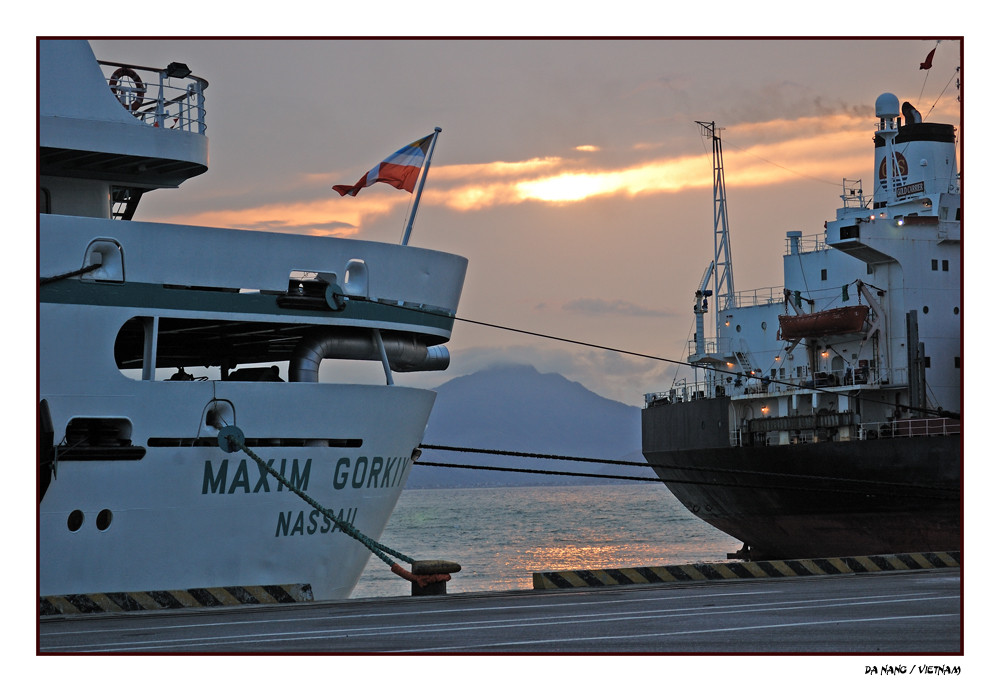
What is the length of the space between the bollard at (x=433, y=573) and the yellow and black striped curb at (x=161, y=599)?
1.63 m

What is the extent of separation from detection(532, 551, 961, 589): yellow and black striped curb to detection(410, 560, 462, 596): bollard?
1.19 metres

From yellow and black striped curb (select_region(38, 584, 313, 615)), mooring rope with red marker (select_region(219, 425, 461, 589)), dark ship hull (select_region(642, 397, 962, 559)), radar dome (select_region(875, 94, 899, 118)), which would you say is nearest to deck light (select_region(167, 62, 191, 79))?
mooring rope with red marker (select_region(219, 425, 461, 589))

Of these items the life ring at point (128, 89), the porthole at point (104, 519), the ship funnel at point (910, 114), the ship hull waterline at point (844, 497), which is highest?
the ship funnel at point (910, 114)

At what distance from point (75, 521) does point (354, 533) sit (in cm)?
347

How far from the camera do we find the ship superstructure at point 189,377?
16.0 meters

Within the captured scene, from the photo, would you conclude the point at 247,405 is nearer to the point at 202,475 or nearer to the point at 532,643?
the point at 202,475

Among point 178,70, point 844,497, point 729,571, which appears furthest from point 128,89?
point 844,497

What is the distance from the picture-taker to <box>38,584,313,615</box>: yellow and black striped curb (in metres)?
15.4

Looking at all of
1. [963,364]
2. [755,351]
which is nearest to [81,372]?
[963,364]

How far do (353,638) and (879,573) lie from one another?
1047 centimetres

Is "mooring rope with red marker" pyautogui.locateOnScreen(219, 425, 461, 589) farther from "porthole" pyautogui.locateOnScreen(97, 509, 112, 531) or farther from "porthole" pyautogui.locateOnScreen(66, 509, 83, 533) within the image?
"porthole" pyautogui.locateOnScreen(66, 509, 83, 533)

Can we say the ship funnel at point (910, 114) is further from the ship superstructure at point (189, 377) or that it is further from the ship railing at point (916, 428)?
the ship superstructure at point (189, 377)

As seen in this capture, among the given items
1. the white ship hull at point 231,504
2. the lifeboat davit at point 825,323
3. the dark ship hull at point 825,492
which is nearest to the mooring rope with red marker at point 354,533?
the white ship hull at point 231,504

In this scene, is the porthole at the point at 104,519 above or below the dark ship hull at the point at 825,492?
above
